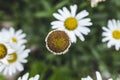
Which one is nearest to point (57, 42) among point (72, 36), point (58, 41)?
point (58, 41)

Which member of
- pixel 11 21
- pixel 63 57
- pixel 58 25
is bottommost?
pixel 58 25

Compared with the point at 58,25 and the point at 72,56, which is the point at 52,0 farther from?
the point at 58,25

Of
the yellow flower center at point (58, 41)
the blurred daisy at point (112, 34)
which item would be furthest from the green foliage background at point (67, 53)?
the yellow flower center at point (58, 41)

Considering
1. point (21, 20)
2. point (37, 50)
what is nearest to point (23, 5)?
point (21, 20)

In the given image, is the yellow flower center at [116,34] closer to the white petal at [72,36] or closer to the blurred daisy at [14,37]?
the white petal at [72,36]

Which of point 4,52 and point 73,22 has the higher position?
point 73,22

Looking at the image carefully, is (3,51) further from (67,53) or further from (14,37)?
(67,53)

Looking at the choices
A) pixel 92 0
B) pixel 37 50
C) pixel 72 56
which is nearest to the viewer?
pixel 92 0

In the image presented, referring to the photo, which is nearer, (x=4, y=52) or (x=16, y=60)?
(x=4, y=52)
